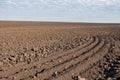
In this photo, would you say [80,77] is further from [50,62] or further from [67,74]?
[50,62]

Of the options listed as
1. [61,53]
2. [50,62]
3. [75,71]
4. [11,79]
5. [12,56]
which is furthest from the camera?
[61,53]

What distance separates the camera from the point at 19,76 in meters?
9.56

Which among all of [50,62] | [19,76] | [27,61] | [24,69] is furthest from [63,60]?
[19,76]

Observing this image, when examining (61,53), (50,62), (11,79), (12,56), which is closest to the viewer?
(11,79)

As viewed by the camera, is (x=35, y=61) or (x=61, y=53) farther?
(x=61, y=53)

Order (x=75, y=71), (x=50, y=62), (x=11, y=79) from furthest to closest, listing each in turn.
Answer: (x=50, y=62), (x=75, y=71), (x=11, y=79)

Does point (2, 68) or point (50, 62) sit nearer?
point (2, 68)

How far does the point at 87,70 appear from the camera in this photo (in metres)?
10.7

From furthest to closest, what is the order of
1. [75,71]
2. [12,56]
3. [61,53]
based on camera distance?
[61,53], [12,56], [75,71]

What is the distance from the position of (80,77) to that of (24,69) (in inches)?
94.2

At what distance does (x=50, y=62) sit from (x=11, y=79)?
2992 mm

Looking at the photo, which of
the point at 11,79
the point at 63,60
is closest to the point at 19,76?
the point at 11,79

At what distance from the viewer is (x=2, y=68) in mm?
10938

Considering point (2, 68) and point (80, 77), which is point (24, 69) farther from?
point (80, 77)
